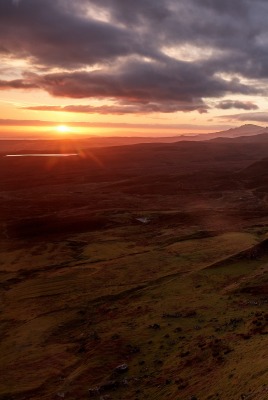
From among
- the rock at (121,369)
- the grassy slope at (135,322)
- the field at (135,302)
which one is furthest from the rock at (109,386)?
the rock at (121,369)

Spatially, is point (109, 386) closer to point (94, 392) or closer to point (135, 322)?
point (94, 392)

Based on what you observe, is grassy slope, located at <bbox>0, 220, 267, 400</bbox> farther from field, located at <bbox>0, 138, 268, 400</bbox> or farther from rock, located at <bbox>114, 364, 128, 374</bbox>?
rock, located at <bbox>114, 364, 128, 374</bbox>

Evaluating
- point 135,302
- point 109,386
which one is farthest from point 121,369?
point 135,302

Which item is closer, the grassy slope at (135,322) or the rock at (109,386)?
the grassy slope at (135,322)

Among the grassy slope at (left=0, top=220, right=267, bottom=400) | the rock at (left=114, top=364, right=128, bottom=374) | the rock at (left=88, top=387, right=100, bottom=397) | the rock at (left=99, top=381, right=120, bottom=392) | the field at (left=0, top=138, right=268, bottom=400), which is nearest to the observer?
the rock at (left=88, top=387, right=100, bottom=397)

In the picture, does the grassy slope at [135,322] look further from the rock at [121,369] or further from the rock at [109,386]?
the rock at [121,369]

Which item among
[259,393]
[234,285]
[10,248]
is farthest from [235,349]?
[10,248]

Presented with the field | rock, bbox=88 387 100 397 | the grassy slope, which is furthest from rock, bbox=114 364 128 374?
rock, bbox=88 387 100 397

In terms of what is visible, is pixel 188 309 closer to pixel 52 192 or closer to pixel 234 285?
pixel 234 285
